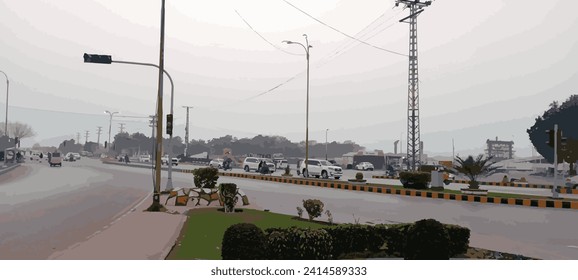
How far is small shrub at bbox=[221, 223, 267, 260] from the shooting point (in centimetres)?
684

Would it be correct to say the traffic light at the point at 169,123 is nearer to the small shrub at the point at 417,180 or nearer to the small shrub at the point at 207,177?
the small shrub at the point at 207,177

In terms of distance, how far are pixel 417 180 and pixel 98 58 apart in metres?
18.9

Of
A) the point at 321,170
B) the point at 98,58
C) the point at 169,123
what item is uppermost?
the point at 98,58

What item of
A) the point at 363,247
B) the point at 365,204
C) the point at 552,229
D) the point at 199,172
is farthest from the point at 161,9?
the point at 552,229

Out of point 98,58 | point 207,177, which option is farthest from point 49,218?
point 207,177

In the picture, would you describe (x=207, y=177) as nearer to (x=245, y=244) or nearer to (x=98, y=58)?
(x=98, y=58)

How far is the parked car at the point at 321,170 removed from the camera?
143 ft

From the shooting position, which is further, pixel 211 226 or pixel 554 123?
pixel 554 123

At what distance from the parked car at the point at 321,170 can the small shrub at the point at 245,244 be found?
36.3m

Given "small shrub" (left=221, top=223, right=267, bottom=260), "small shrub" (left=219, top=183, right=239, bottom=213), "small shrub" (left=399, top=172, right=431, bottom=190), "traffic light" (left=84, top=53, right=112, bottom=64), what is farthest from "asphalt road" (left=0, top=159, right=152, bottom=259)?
"small shrub" (left=399, top=172, right=431, bottom=190)

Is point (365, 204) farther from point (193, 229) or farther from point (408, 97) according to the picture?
point (408, 97)

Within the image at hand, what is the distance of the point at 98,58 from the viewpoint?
1922cm

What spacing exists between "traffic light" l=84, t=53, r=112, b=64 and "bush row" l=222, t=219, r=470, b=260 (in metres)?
13.5

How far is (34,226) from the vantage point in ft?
43.0
